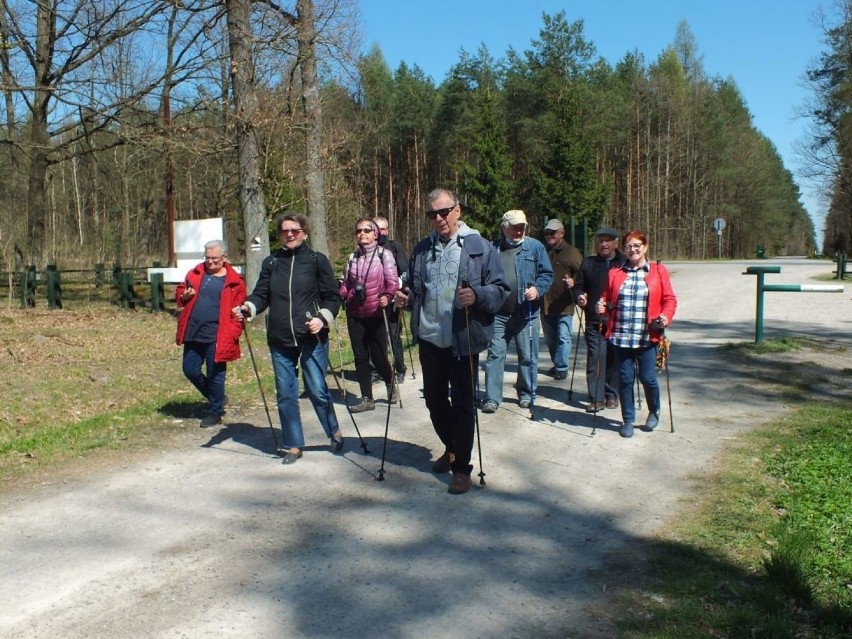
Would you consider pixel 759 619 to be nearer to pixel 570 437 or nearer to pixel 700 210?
pixel 570 437

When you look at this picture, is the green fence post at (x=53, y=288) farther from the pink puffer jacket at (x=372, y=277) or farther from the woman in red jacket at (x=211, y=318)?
the pink puffer jacket at (x=372, y=277)

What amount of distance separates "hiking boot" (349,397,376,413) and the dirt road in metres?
0.34

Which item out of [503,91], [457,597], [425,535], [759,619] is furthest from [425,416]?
[503,91]

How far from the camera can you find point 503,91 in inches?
2066

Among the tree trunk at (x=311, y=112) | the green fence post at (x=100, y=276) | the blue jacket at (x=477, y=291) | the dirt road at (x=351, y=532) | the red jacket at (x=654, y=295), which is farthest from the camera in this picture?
the green fence post at (x=100, y=276)

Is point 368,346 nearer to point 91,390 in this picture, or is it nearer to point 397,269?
point 397,269

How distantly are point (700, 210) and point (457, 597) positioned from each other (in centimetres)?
6311

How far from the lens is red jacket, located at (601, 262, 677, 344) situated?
750 cm

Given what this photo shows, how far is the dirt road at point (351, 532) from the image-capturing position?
4133 millimetres

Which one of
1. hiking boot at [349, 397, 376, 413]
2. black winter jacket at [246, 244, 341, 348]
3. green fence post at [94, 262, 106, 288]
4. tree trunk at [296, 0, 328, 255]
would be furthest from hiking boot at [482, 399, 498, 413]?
green fence post at [94, 262, 106, 288]

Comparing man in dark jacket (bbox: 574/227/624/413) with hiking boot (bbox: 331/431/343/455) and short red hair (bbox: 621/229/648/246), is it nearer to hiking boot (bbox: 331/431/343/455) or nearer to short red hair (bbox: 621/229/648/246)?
short red hair (bbox: 621/229/648/246)

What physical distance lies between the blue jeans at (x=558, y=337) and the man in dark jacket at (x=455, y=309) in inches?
160

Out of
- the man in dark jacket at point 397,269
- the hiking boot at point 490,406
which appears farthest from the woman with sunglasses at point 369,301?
the hiking boot at point 490,406

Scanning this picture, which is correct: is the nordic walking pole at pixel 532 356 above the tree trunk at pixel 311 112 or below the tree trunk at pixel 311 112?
below
